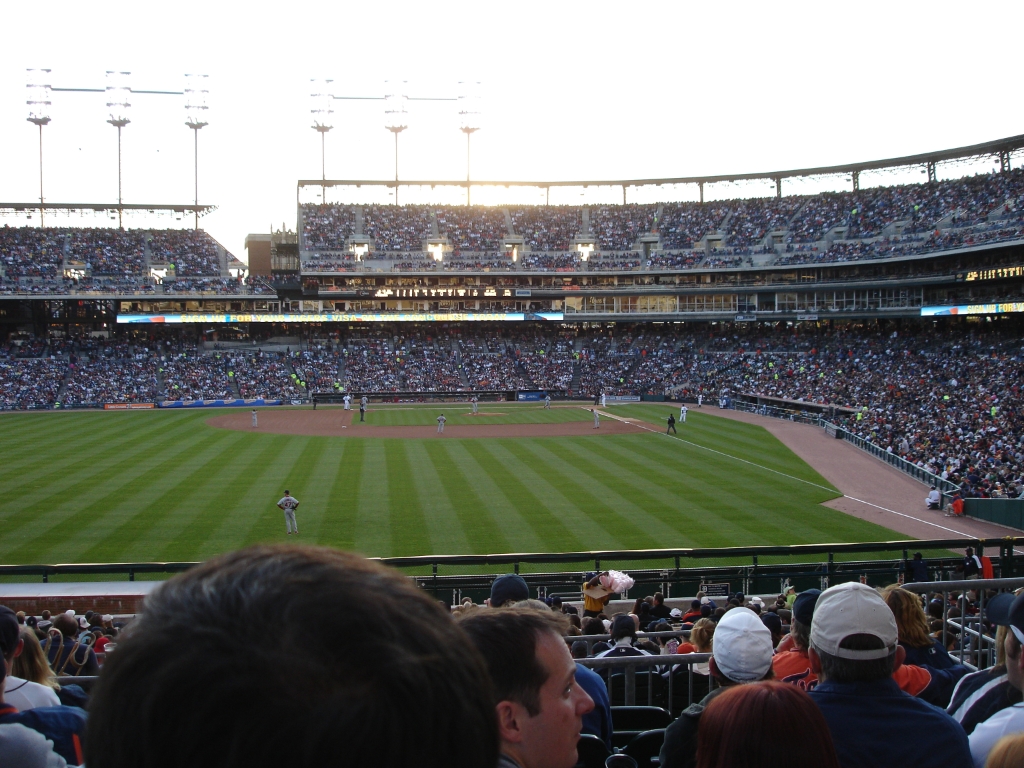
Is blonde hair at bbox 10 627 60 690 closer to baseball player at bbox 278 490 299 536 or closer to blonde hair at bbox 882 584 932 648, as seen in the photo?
blonde hair at bbox 882 584 932 648

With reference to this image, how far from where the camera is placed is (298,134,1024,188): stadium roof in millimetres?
65125

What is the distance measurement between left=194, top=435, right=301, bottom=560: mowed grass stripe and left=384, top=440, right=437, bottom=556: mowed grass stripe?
390 centimetres

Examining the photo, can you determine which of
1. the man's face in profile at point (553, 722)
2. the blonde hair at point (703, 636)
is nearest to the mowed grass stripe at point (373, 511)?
the blonde hair at point (703, 636)

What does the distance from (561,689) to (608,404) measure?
62.3 meters

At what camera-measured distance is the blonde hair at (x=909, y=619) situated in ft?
18.6

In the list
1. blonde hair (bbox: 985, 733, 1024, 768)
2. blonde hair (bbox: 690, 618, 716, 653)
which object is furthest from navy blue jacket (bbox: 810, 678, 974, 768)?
blonde hair (bbox: 690, 618, 716, 653)

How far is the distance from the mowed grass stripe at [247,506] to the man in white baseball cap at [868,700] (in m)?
18.2

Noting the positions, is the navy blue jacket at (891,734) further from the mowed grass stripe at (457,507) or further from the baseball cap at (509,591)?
the mowed grass stripe at (457,507)

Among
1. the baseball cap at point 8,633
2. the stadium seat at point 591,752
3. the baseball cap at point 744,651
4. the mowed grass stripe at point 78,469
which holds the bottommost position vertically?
the mowed grass stripe at point 78,469

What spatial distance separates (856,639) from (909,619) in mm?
2537

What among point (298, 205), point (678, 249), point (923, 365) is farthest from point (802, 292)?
point (298, 205)

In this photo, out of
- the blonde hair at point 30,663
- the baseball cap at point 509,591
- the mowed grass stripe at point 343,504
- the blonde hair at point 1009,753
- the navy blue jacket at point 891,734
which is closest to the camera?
the blonde hair at point 1009,753

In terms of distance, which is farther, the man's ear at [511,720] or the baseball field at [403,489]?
the baseball field at [403,489]

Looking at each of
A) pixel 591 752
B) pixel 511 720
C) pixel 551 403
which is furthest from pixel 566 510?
pixel 551 403
